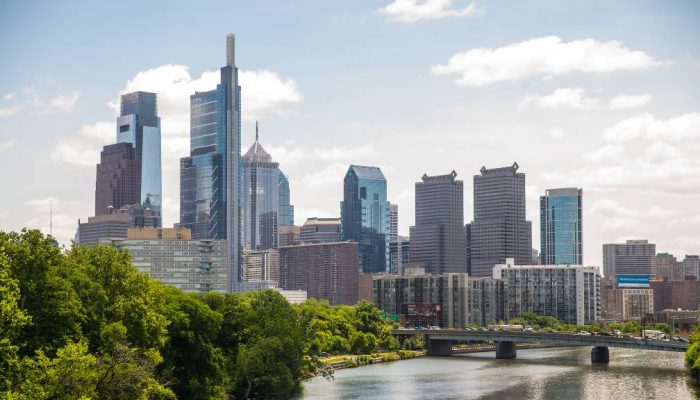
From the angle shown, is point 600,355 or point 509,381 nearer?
point 509,381

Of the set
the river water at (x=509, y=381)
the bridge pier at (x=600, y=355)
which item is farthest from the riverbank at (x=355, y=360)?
the bridge pier at (x=600, y=355)

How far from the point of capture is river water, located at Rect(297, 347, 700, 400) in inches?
4892

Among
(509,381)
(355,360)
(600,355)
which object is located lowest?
(355,360)

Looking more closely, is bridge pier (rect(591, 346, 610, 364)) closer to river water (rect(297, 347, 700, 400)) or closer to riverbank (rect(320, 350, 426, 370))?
river water (rect(297, 347, 700, 400))

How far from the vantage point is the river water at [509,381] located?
408ft

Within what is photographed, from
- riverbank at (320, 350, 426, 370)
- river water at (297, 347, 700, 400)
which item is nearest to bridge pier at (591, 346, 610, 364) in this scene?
river water at (297, 347, 700, 400)

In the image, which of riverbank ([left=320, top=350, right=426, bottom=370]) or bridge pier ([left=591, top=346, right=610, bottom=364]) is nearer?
riverbank ([left=320, top=350, right=426, bottom=370])

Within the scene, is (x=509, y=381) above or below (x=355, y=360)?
above

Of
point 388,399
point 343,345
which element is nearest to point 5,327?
point 388,399

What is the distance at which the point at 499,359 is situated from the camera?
19988 cm

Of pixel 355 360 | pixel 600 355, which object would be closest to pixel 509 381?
pixel 355 360

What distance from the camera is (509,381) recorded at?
143625 millimetres

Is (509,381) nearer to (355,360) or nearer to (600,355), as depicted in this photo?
(355,360)

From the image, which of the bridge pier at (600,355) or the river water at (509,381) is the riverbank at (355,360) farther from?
the bridge pier at (600,355)
